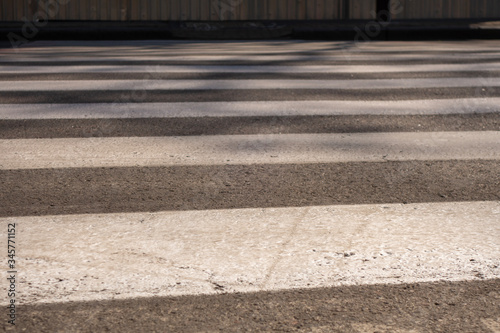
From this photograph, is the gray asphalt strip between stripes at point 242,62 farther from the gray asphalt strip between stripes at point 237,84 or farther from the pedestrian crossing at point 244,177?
the gray asphalt strip between stripes at point 237,84

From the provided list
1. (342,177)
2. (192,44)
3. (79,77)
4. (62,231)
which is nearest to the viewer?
(62,231)

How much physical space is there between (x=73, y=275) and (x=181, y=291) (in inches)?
15.0

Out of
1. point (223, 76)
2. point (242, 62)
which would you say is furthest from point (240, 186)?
point (242, 62)

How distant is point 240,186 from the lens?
3.44m

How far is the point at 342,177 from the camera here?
141 inches

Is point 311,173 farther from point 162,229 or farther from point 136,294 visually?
point 136,294

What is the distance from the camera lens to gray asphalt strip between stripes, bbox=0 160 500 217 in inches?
126

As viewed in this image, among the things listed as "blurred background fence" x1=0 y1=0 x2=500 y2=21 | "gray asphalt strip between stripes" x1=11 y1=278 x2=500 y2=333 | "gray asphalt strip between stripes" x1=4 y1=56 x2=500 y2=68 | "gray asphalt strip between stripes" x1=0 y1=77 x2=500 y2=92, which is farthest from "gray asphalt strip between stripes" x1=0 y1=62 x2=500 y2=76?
"blurred background fence" x1=0 y1=0 x2=500 y2=21

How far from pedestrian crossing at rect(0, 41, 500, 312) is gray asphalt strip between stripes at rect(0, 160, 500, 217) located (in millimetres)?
13

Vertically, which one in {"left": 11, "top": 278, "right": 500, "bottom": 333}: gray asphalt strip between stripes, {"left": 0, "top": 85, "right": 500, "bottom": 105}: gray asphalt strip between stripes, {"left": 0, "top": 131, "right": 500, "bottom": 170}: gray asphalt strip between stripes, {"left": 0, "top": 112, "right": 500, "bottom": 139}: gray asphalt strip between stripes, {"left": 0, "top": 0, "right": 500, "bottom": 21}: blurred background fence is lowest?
{"left": 11, "top": 278, "right": 500, "bottom": 333}: gray asphalt strip between stripes

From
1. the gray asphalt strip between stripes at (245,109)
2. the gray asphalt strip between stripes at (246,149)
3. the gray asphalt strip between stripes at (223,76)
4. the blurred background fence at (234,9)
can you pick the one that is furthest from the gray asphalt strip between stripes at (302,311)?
the blurred background fence at (234,9)

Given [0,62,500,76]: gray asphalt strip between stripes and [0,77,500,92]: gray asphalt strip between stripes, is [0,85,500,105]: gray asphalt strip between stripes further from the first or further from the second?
[0,62,500,76]: gray asphalt strip between stripes

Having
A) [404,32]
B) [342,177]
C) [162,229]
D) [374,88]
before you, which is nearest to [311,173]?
[342,177]

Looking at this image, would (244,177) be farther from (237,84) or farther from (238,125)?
(237,84)
